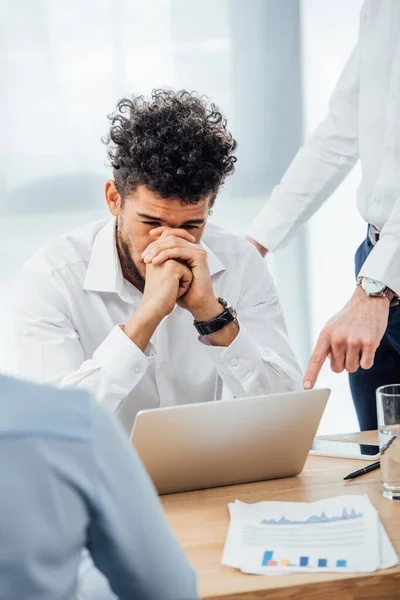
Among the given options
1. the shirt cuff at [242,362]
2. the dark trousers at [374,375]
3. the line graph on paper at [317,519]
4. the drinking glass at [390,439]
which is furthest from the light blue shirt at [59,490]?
the dark trousers at [374,375]

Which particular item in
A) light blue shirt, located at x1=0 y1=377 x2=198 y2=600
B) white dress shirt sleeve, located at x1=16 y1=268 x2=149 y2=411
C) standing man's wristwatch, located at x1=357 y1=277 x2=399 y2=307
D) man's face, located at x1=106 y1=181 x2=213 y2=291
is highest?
light blue shirt, located at x1=0 y1=377 x2=198 y2=600

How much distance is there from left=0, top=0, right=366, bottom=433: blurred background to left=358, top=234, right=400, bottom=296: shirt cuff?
1.52 m

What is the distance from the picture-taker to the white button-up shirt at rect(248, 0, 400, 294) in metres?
2.30

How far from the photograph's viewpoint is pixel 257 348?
2.06m

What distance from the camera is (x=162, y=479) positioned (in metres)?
1.53

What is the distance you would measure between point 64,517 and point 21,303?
138 centimetres

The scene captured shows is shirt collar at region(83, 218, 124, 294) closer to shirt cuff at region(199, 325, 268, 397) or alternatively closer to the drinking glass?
shirt cuff at region(199, 325, 268, 397)

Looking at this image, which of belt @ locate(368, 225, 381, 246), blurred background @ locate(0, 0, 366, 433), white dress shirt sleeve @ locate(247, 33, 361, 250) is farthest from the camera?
blurred background @ locate(0, 0, 366, 433)

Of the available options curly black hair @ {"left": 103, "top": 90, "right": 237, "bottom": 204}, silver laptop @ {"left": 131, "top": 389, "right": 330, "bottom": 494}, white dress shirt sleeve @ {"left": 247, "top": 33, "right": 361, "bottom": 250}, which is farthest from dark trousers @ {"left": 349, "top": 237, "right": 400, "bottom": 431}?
silver laptop @ {"left": 131, "top": 389, "right": 330, "bottom": 494}

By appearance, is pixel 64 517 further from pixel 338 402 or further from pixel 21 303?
pixel 338 402

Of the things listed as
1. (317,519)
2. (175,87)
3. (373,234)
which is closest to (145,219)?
(373,234)

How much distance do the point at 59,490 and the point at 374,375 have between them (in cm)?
176

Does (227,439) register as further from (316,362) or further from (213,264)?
(213,264)

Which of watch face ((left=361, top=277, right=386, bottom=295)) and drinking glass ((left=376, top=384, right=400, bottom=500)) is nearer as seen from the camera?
drinking glass ((left=376, top=384, right=400, bottom=500))
